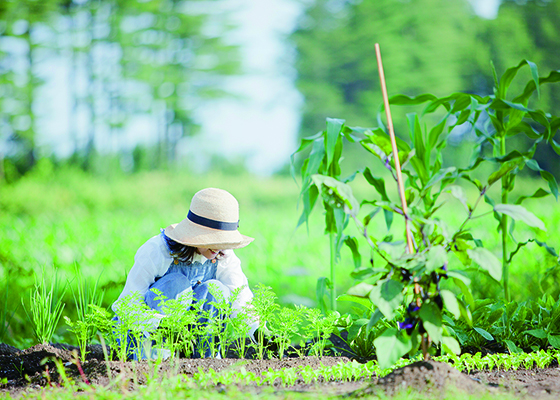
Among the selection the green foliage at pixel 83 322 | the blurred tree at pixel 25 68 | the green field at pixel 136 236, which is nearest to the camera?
the green foliage at pixel 83 322

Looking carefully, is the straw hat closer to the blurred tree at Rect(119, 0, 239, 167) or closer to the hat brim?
the hat brim

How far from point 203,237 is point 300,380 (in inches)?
26.1

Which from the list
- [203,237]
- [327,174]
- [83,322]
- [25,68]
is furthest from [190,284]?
[25,68]

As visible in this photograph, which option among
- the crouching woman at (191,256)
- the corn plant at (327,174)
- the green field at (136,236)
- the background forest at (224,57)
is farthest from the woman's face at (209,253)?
the background forest at (224,57)

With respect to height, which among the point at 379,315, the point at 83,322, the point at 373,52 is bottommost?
the point at 83,322

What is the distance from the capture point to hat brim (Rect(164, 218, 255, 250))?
5.46 feet

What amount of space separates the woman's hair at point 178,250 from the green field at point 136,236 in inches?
19.7

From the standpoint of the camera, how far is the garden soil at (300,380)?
1.24 meters

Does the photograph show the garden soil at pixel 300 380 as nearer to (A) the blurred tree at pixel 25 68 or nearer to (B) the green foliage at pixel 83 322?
(B) the green foliage at pixel 83 322

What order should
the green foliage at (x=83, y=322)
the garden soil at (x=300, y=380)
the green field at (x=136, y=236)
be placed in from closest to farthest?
the garden soil at (x=300, y=380)
the green foliage at (x=83, y=322)
the green field at (x=136, y=236)

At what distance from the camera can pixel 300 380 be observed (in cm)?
148

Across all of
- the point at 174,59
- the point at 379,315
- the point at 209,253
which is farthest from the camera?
the point at 174,59

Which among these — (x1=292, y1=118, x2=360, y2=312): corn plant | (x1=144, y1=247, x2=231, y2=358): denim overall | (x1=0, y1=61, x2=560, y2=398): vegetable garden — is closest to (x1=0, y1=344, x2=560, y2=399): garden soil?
(x1=0, y1=61, x2=560, y2=398): vegetable garden

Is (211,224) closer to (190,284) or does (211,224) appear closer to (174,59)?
(190,284)
